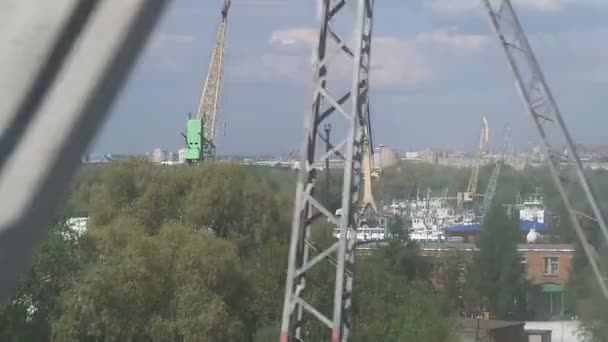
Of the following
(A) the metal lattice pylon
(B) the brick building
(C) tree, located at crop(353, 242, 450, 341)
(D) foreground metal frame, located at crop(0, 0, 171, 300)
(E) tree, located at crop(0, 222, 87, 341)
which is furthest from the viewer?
(B) the brick building

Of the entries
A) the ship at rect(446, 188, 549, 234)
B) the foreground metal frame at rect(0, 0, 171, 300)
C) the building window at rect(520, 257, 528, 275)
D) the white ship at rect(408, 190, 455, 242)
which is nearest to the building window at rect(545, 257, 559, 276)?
the building window at rect(520, 257, 528, 275)

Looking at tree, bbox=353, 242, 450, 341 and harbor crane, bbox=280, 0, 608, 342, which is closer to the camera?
harbor crane, bbox=280, 0, 608, 342

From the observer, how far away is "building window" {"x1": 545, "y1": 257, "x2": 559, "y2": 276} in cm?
2303

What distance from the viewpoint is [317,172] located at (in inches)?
310

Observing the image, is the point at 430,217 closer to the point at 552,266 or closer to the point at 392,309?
the point at 552,266

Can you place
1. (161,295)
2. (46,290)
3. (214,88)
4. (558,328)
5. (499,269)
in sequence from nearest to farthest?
(46,290) < (161,295) < (558,328) < (499,269) < (214,88)

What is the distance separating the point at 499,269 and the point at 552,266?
1.25 meters

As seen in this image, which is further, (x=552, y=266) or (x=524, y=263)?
(x=524, y=263)

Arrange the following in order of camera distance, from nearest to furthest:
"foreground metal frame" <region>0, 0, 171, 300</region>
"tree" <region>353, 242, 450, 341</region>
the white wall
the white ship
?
"foreground metal frame" <region>0, 0, 171, 300</region> < "tree" <region>353, 242, 450, 341</region> < the white wall < the white ship

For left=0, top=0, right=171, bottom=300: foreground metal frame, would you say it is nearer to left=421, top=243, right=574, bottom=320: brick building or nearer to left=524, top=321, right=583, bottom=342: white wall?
left=524, top=321, right=583, bottom=342: white wall

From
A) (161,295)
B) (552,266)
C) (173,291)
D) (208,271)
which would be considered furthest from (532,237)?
(161,295)

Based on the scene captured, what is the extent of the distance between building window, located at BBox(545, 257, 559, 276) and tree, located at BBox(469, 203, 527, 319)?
59cm

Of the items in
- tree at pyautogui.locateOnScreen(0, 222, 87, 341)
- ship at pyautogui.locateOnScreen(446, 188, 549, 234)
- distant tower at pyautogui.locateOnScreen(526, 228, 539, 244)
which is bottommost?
tree at pyautogui.locateOnScreen(0, 222, 87, 341)

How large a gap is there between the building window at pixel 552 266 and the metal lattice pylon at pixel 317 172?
15.8 meters
